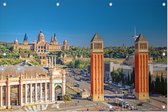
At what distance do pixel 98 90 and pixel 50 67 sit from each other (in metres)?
1.43

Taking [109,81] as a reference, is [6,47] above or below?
above

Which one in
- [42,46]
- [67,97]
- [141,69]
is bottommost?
[67,97]

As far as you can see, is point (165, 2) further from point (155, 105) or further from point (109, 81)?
point (109, 81)

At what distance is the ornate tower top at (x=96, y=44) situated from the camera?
998 cm

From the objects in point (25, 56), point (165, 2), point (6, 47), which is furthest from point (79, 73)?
point (165, 2)

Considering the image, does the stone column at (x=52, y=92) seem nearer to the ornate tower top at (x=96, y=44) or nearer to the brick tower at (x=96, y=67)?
the brick tower at (x=96, y=67)

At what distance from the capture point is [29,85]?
9555 mm

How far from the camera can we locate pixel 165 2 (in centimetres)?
873

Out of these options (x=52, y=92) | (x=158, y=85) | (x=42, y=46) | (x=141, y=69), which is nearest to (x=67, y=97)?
(x=52, y=92)

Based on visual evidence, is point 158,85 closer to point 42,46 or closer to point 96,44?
point 96,44

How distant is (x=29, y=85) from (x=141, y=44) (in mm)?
3221

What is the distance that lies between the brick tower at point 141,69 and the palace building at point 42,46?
203 centimetres

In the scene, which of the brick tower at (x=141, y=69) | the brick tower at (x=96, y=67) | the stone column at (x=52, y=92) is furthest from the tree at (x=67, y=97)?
the brick tower at (x=141, y=69)

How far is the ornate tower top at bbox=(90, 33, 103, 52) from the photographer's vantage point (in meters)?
9.98
